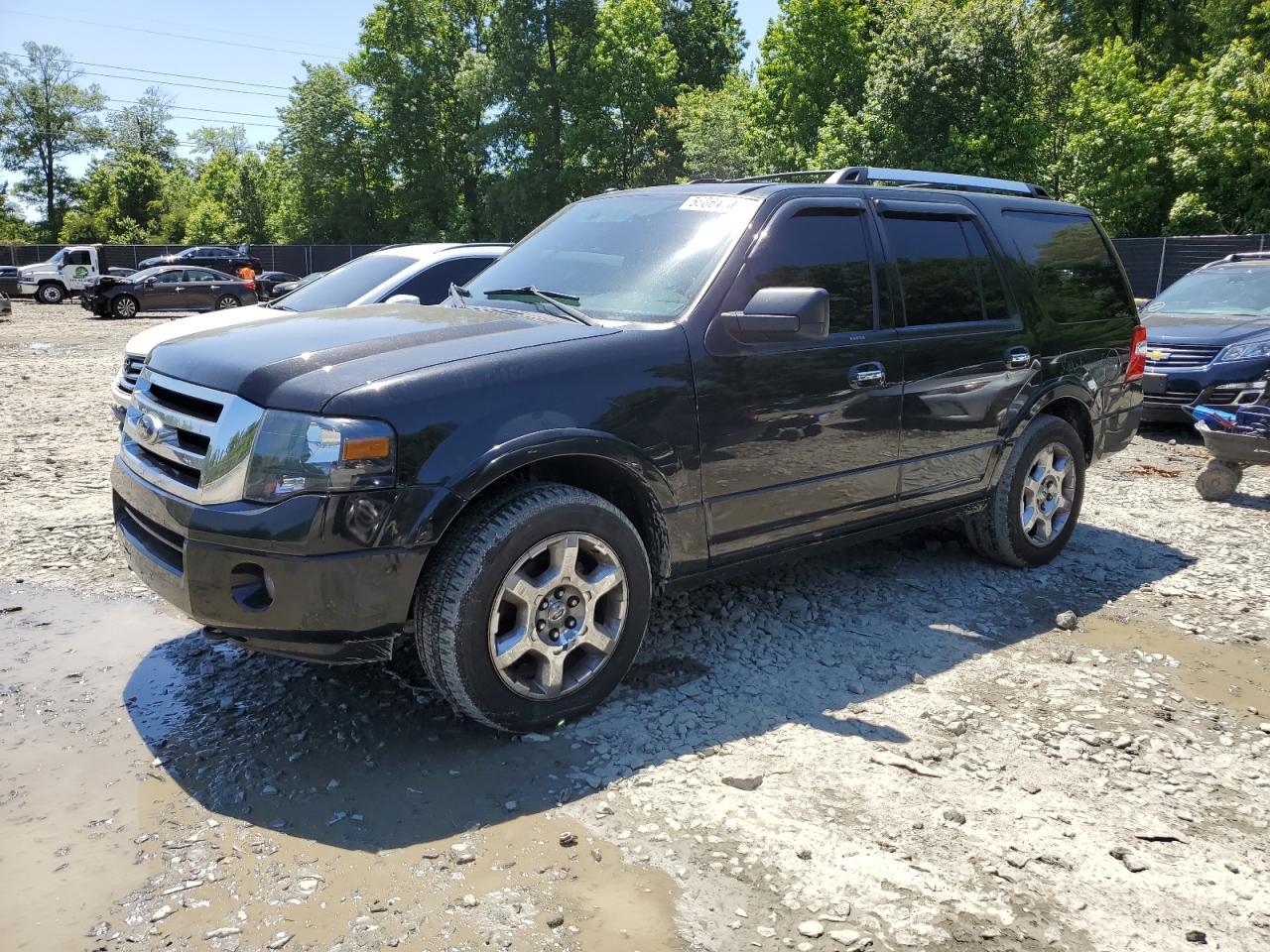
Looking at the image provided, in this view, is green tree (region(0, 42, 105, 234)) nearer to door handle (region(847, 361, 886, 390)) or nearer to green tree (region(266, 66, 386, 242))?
green tree (region(266, 66, 386, 242))

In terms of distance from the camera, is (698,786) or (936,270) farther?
(936,270)

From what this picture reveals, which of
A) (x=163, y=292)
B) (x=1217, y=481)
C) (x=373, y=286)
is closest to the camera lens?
(x=1217, y=481)

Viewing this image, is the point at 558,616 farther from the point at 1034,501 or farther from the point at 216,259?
the point at 216,259

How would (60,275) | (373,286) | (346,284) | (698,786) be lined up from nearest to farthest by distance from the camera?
(698,786) < (373,286) < (346,284) < (60,275)

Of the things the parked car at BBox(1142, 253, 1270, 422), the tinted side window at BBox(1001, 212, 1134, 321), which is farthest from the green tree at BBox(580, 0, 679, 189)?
the tinted side window at BBox(1001, 212, 1134, 321)

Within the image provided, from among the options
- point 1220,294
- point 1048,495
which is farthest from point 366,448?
point 1220,294

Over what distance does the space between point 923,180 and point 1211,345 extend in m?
5.81

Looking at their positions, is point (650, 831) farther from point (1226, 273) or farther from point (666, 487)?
point (1226, 273)

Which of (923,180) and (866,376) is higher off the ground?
(923,180)

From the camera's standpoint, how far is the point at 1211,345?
9.57 metres

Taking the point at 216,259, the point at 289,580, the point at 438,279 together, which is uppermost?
the point at 216,259

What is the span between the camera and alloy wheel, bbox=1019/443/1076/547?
18.1ft

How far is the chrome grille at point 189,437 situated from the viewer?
3.26 metres

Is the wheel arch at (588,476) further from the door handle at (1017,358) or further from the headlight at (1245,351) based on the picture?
the headlight at (1245,351)
